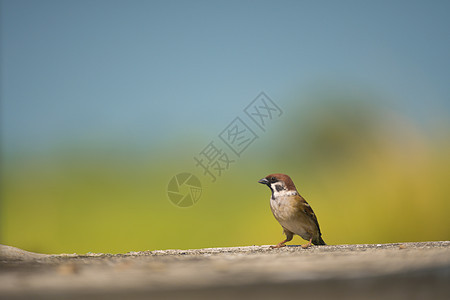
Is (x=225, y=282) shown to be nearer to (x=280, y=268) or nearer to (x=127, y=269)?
(x=280, y=268)

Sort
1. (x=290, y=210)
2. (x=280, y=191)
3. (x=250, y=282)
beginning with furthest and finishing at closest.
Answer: (x=280, y=191), (x=290, y=210), (x=250, y=282)

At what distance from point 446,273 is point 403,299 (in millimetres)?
183

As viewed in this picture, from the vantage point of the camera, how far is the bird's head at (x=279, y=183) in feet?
16.8

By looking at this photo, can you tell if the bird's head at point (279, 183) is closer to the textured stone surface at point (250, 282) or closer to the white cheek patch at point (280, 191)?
the white cheek patch at point (280, 191)

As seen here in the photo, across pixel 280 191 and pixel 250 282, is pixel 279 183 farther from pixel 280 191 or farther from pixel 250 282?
pixel 250 282

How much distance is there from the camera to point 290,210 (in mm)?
4930

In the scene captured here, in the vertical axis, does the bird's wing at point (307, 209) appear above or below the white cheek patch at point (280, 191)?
below

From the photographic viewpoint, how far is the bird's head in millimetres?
5105

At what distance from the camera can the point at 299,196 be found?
16.6ft

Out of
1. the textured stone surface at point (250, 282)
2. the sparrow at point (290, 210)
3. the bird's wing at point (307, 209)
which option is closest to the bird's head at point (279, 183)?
the sparrow at point (290, 210)

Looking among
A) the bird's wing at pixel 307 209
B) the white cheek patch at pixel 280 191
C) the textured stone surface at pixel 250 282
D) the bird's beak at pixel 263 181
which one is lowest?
the textured stone surface at pixel 250 282

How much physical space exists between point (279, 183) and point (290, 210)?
356 mm

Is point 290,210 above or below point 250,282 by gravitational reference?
above

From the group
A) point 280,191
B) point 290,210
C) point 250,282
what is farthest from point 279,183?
point 250,282
